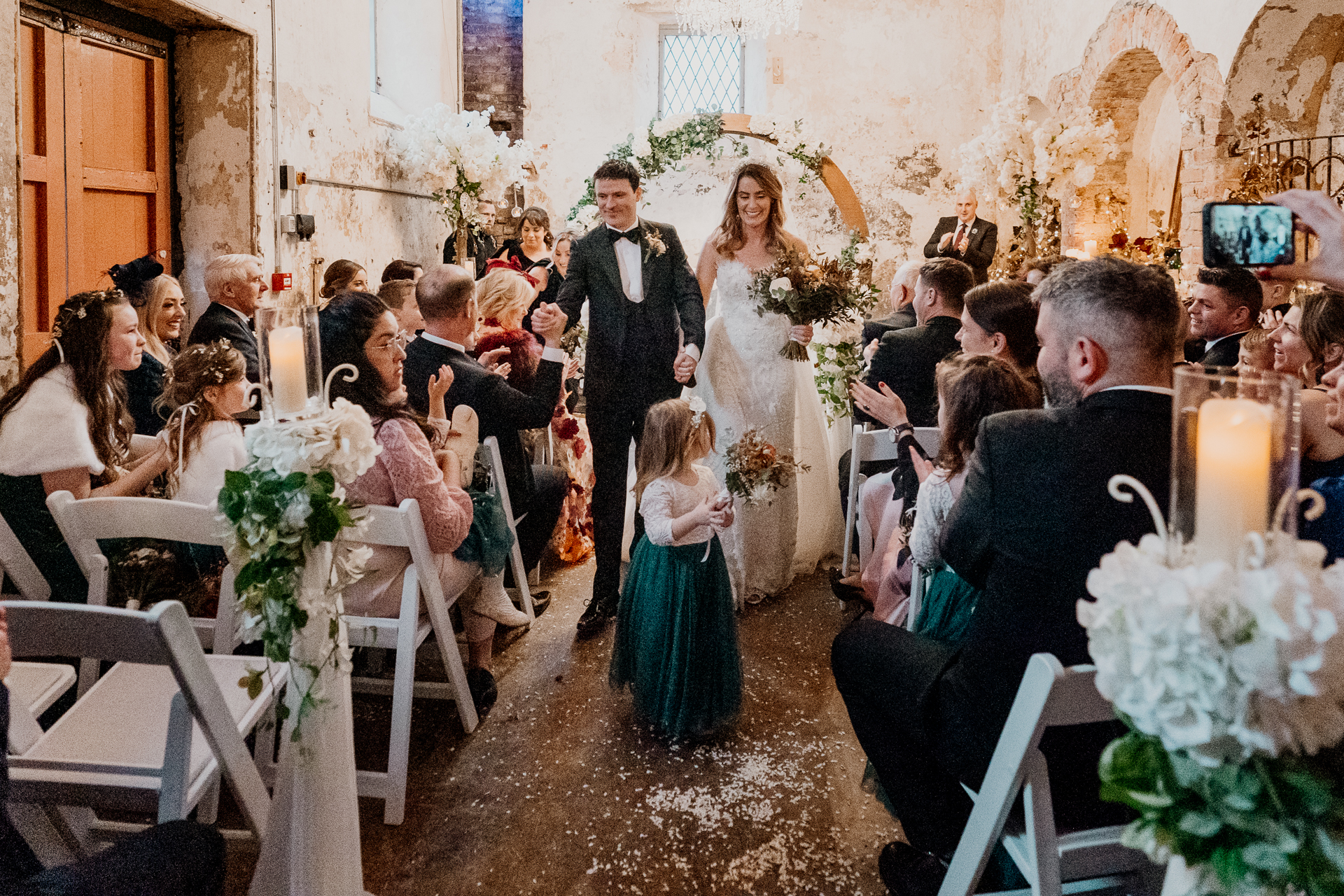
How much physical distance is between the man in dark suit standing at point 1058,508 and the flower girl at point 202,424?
6.75 ft

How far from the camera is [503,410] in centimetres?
401

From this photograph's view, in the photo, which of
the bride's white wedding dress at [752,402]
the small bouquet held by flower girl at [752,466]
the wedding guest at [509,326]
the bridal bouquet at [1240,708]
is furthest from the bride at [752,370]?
the bridal bouquet at [1240,708]

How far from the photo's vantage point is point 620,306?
4453mm

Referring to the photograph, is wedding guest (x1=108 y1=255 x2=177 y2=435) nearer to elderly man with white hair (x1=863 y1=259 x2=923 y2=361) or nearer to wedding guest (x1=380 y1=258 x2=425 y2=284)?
wedding guest (x1=380 y1=258 x2=425 y2=284)

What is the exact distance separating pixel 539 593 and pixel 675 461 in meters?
1.64

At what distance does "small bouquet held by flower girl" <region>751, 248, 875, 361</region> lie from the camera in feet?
15.1

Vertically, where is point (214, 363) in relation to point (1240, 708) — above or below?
above

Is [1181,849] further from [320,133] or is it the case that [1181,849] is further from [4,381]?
[320,133]

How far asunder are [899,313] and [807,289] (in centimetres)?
94

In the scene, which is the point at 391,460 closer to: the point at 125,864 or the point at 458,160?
the point at 125,864

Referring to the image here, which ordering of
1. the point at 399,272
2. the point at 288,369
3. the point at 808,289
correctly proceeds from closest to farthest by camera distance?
the point at 288,369 < the point at 808,289 < the point at 399,272

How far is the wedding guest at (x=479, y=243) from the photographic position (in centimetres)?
828

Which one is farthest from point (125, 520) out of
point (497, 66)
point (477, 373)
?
point (497, 66)

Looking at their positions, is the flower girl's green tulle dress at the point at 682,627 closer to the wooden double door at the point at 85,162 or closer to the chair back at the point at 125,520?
the chair back at the point at 125,520
